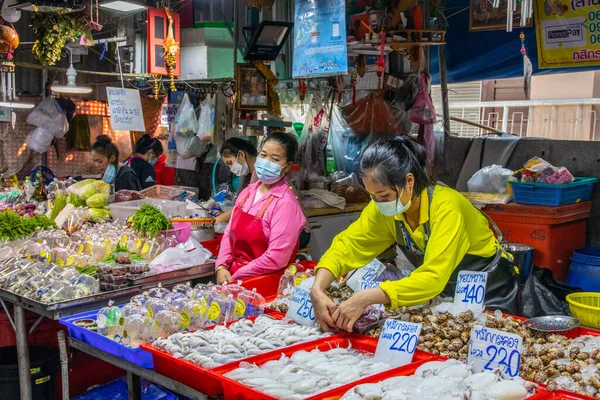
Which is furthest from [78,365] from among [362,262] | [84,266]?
[362,262]

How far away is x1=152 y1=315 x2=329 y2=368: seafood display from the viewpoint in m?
2.63

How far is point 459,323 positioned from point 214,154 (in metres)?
5.90

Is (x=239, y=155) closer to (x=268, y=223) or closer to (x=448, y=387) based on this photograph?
(x=268, y=223)

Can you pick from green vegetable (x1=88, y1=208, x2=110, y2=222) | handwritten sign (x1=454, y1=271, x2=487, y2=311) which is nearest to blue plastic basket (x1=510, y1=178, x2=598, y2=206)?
handwritten sign (x1=454, y1=271, x2=487, y2=311)

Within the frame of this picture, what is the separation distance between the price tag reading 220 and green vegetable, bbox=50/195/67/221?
127 inches

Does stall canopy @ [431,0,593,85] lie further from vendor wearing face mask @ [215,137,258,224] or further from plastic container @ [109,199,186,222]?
plastic container @ [109,199,186,222]

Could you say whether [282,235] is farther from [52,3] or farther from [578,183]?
[52,3]

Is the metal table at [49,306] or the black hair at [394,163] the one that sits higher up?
the black hair at [394,163]

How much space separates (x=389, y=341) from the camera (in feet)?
8.54

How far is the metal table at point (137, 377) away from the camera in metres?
2.52

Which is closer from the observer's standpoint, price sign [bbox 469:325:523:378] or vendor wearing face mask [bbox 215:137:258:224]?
price sign [bbox 469:325:523:378]

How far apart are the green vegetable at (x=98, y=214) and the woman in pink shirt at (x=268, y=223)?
146 centimetres

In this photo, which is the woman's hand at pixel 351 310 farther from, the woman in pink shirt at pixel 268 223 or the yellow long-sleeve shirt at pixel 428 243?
the woman in pink shirt at pixel 268 223

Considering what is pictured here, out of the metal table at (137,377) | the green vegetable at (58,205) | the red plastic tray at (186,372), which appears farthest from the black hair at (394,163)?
the green vegetable at (58,205)
